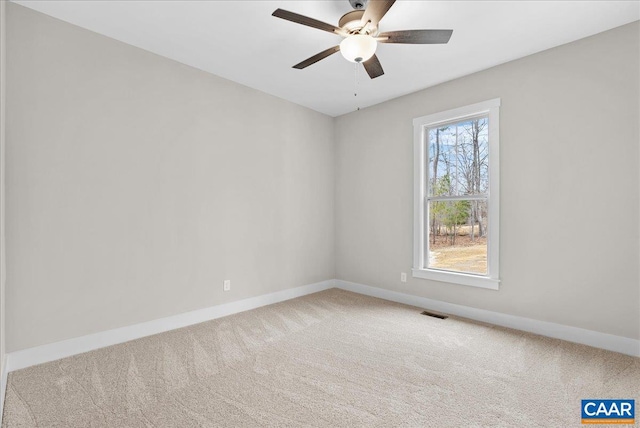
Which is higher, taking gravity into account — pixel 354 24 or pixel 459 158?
pixel 354 24

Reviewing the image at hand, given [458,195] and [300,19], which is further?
[458,195]

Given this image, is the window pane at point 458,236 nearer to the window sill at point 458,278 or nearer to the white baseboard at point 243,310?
the window sill at point 458,278

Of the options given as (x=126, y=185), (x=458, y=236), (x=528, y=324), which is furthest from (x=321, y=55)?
(x=528, y=324)

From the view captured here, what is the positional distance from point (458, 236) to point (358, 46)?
2.52 meters

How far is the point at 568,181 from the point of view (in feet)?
9.37

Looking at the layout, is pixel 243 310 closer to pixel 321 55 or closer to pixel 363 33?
pixel 321 55

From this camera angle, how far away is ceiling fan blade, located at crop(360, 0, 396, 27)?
1.85 m

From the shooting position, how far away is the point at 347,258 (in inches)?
189

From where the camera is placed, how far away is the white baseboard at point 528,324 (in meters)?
2.60

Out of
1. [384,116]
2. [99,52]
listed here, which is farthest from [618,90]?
[99,52]

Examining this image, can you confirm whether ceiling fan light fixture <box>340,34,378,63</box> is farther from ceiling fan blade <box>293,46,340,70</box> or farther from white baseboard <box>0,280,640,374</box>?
white baseboard <box>0,280,640,374</box>

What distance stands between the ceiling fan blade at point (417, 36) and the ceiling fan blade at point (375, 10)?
0.47 ft

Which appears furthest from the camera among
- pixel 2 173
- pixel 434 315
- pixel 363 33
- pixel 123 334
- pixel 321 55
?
pixel 434 315

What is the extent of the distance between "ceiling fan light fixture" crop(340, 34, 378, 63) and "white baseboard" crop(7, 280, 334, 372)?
9.45ft
